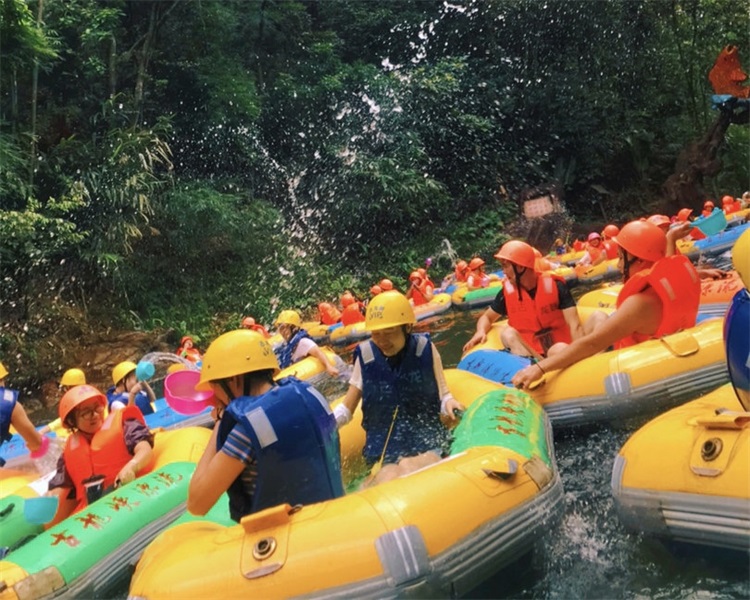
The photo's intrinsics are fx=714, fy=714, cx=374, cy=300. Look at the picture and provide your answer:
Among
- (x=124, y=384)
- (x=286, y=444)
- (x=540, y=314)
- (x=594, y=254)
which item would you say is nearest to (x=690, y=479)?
(x=286, y=444)

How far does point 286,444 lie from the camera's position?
254cm

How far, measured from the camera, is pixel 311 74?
18.4 m

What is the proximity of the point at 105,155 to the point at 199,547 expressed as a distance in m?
12.8

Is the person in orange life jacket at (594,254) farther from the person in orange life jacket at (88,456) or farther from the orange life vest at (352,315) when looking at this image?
the person in orange life jacket at (88,456)

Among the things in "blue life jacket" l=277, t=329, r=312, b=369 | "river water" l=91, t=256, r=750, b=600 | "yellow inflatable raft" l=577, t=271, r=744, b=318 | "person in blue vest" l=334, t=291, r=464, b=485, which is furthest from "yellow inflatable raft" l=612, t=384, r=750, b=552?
"blue life jacket" l=277, t=329, r=312, b=369

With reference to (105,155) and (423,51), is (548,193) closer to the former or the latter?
(423,51)

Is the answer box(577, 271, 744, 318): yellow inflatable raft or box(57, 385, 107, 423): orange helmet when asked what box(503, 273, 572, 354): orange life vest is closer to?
box(577, 271, 744, 318): yellow inflatable raft

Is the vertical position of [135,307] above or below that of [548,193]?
below

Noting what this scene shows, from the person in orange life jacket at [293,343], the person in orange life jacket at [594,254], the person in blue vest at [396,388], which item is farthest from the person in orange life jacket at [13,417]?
the person in orange life jacket at [594,254]

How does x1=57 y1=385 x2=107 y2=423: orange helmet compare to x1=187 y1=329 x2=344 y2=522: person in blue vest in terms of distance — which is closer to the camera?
x1=187 y1=329 x2=344 y2=522: person in blue vest

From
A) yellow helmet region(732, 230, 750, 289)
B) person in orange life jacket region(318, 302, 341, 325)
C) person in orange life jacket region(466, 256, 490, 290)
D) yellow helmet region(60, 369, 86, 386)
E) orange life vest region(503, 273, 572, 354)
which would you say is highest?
yellow helmet region(732, 230, 750, 289)

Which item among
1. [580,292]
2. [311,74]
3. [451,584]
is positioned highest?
[311,74]

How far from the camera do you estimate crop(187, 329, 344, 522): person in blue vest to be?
8.16 ft

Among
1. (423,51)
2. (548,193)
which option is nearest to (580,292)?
(548,193)
